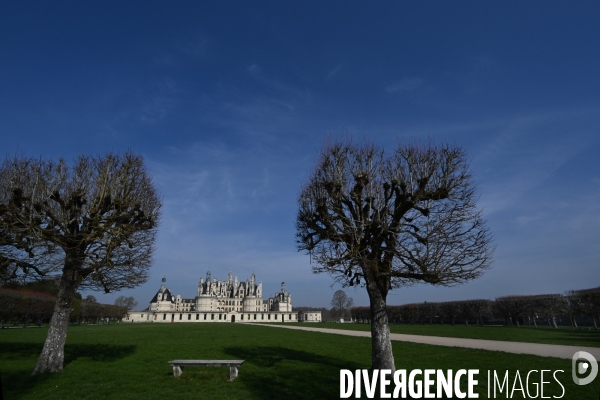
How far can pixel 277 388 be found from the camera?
11.3 m

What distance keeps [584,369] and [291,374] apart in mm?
11456

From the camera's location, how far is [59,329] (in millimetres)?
14477

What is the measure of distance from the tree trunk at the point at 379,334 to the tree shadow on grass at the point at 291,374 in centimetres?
166

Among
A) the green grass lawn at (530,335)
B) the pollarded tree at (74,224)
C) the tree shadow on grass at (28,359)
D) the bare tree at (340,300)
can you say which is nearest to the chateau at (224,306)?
the bare tree at (340,300)

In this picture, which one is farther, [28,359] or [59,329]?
[28,359]

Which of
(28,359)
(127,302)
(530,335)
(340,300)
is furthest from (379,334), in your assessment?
(127,302)

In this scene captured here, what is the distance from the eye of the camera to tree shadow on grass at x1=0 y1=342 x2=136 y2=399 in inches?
456

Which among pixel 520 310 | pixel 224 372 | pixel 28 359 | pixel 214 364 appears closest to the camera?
pixel 214 364

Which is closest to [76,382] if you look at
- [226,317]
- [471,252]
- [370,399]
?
[370,399]

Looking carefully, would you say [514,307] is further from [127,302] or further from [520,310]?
[127,302]

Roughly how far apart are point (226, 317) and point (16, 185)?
11360 centimetres

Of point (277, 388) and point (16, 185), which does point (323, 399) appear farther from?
point (16, 185)

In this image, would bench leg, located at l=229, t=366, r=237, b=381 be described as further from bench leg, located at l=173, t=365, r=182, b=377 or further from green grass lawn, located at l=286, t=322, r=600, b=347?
green grass lawn, located at l=286, t=322, r=600, b=347

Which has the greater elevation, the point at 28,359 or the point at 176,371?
the point at 176,371
